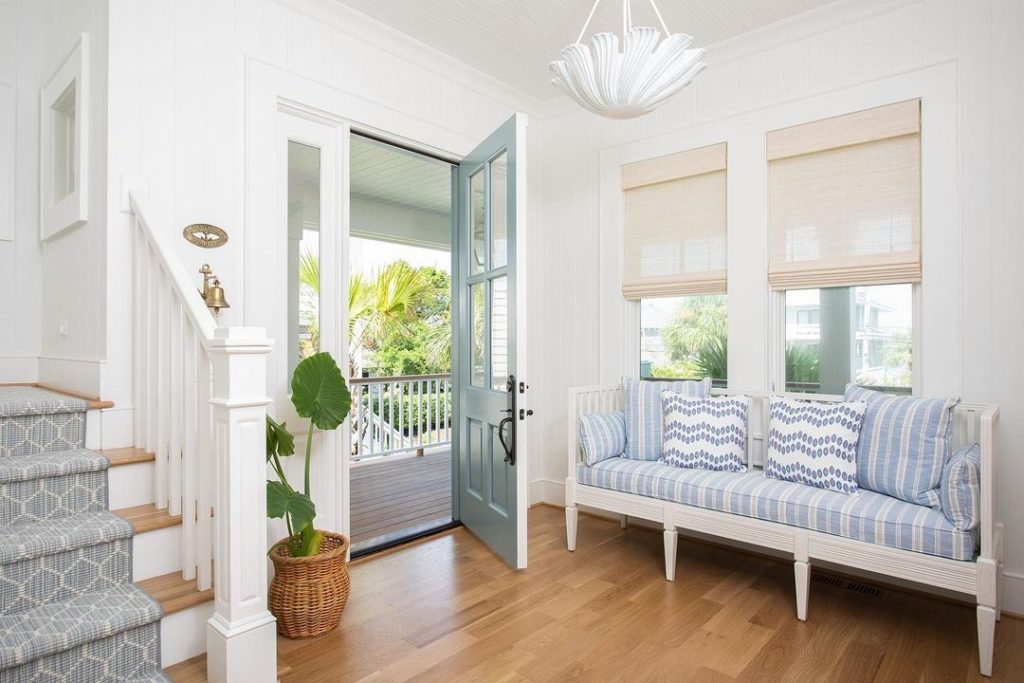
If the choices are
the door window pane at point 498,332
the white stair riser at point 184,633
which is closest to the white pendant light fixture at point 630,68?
the door window pane at point 498,332

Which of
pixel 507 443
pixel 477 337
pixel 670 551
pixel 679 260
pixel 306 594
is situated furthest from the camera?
pixel 679 260

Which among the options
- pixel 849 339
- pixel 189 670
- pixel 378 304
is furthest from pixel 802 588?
pixel 378 304

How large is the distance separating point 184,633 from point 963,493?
2.81 m

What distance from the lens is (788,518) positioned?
2.52 m

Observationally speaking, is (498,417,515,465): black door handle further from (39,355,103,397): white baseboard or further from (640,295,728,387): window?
(39,355,103,397): white baseboard

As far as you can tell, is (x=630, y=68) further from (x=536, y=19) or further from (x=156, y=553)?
(x=156, y=553)

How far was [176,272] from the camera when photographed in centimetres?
196

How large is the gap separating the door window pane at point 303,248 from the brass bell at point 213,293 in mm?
445

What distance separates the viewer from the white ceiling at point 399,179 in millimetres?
5074

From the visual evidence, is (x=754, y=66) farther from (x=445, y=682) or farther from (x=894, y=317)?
(x=445, y=682)

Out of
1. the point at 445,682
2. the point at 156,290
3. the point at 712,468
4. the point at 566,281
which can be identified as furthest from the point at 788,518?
the point at 156,290

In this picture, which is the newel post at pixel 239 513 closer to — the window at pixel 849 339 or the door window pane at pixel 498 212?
the door window pane at pixel 498 212

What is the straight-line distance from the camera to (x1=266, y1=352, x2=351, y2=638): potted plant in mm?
2223

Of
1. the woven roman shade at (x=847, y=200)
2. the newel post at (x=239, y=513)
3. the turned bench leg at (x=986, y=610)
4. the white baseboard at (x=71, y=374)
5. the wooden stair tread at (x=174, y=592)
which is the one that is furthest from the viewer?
the woven roman shade at (x=847, y=200)
